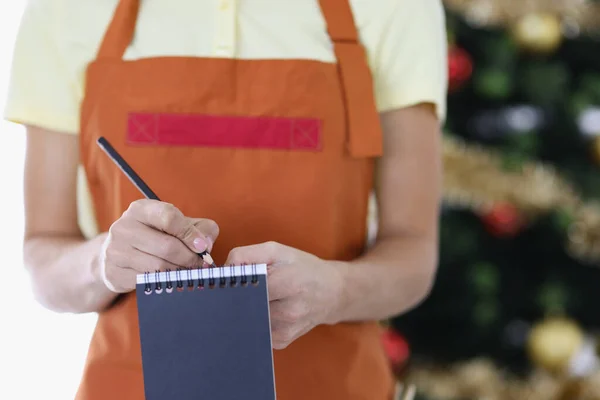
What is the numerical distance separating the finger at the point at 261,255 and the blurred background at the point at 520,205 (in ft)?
3.09

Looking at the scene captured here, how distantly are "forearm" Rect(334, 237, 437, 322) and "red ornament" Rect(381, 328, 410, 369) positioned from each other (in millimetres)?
766

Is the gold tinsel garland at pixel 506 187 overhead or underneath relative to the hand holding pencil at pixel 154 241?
underneath

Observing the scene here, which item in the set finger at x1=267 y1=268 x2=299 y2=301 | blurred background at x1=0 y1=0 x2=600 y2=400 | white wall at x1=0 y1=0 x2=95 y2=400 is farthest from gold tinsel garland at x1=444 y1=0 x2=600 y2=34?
finger at x1=267 y1=268 x2=299 y2=301

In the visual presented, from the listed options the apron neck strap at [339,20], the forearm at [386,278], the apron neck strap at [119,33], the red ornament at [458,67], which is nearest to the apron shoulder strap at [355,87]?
the apron neck strap at [339,20]

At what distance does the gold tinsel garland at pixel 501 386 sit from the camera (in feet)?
5.03

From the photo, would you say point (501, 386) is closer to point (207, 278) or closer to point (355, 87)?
point (355, 87)

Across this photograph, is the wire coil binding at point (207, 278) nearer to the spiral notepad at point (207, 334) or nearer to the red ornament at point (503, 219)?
the spiral notepad at point (207, 334)

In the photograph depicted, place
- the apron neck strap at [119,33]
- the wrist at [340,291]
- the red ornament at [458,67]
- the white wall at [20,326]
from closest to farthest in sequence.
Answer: the wrist at [340,291] < the apron neck strap at [119,33] < the white wall at [20,326] < the red ornament at [458,67]

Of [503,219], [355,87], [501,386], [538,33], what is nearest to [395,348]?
[501,386]

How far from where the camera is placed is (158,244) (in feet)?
2.07

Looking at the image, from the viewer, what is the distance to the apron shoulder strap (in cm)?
79

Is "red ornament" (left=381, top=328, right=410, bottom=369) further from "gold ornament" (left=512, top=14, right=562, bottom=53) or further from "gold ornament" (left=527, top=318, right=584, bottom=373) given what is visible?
"gold ornament" (left=512, top=14, right=562, bottom=53)

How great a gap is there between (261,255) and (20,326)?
915 mm

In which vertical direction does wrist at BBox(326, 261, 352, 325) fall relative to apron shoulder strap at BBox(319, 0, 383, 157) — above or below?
below
